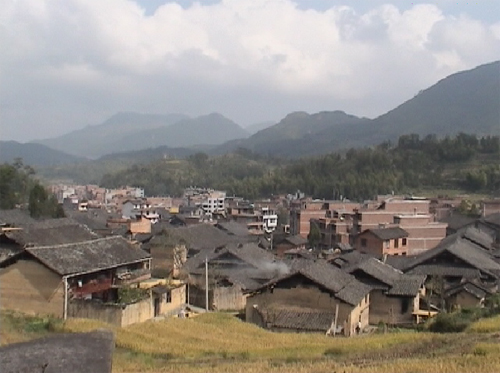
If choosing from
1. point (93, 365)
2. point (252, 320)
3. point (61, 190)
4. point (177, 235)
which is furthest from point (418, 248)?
point (61, 190)

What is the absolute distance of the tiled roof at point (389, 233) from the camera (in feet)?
137

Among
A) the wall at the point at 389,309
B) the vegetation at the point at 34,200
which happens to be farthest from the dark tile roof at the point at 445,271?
the vegetation at the point at 34,200

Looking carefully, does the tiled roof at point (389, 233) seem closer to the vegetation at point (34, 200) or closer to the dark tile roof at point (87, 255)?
the dark tile roof at point (87, 255)

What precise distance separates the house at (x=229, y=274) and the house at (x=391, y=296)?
4606 mm

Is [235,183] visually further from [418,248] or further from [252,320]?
[252,320]

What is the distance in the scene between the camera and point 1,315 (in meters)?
19.1

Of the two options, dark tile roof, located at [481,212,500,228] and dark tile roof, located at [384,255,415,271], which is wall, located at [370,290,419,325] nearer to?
dark tile roof, located at [384,255,415,271]

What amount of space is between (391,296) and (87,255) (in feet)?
37.4

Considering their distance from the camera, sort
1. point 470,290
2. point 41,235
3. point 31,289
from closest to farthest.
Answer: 1. point 31,289
2. point 470,290
3. point 41,235

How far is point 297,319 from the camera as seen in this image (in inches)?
830

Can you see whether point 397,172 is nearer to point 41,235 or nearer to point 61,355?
point 41,235

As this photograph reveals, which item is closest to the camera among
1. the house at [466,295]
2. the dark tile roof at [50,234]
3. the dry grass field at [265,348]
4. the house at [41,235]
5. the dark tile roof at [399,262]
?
the dry grass field at [265,348]

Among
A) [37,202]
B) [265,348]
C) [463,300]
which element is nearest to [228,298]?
[463,300]

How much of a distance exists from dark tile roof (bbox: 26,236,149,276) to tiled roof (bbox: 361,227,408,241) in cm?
1952
